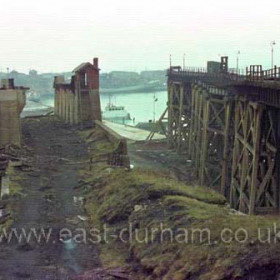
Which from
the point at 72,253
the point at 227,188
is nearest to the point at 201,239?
the point at 72,253

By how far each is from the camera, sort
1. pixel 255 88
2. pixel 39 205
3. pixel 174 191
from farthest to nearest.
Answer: pixel 255 88
pixel 39 205
pixel 174 191

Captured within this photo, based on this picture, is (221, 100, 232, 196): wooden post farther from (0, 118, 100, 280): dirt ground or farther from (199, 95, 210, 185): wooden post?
(0, 118, 100, 280): dirt ground

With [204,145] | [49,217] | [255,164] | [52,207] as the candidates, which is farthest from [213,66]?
[49,217]

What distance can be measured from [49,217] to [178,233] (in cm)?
494

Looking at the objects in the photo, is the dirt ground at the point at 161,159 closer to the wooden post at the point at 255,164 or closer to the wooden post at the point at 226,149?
the wooden post at the point at 226,149

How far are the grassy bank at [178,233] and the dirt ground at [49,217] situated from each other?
23.4 inches

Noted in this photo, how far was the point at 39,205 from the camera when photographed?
Answer: 58.0 feet

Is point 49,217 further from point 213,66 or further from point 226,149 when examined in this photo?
point 213,66

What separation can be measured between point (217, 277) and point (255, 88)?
12.3 meters

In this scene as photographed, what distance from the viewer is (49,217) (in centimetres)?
1631

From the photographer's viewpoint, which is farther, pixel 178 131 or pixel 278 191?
pixel 178 131

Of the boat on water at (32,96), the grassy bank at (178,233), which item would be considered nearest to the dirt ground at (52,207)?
the grassy bank at (178,233)

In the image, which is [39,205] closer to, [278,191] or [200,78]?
[278,191]

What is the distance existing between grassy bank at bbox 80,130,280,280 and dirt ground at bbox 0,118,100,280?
59 centimetres
